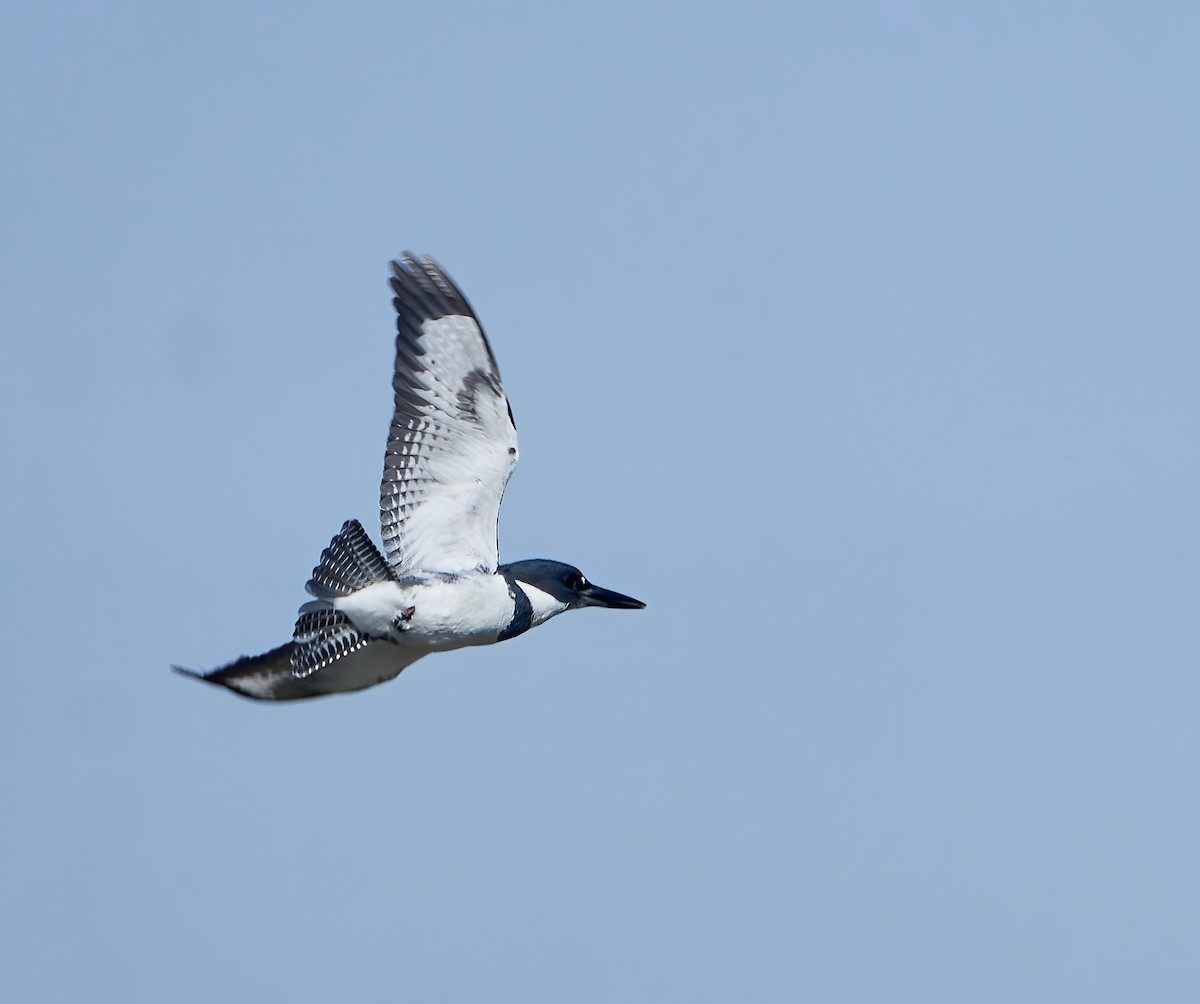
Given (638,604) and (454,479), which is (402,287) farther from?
(638,604)

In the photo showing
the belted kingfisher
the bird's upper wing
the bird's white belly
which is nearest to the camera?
the bird's white belly

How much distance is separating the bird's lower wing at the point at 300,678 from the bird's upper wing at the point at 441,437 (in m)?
0.82

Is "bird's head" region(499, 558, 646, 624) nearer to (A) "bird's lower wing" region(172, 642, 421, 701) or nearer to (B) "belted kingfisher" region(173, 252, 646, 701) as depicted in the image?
(B) "belted kingfisher" region(173, 252, 646, 701)

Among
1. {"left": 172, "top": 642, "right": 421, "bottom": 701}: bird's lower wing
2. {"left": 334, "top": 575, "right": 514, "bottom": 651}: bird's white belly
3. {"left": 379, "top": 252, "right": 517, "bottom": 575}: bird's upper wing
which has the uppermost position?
{"left": 379, "top": 252, "right": 517, "bottom": 575}: bird's upper wing

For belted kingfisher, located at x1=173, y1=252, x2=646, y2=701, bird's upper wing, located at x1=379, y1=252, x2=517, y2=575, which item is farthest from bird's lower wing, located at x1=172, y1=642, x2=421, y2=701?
bird's upper wing, located at x1=379, y1=252, x2=517, y2=575

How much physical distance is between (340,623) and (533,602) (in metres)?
1.90

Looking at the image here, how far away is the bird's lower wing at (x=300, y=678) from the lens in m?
17.8

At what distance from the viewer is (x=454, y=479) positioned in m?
18.0

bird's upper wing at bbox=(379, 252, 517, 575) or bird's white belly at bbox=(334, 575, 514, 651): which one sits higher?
bird's upper wing at bbox=(379, 252, 517, 575)

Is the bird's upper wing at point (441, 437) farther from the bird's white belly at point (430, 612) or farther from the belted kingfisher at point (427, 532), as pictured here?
the bird's white belly at point (430, 612)

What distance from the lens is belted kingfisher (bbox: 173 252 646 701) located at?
17312mm

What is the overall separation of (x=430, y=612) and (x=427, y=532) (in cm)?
102

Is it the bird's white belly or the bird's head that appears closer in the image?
the bird's white belly

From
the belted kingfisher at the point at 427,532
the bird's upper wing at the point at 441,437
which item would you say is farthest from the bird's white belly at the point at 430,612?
the bird's upper wing at the point at 441,437
